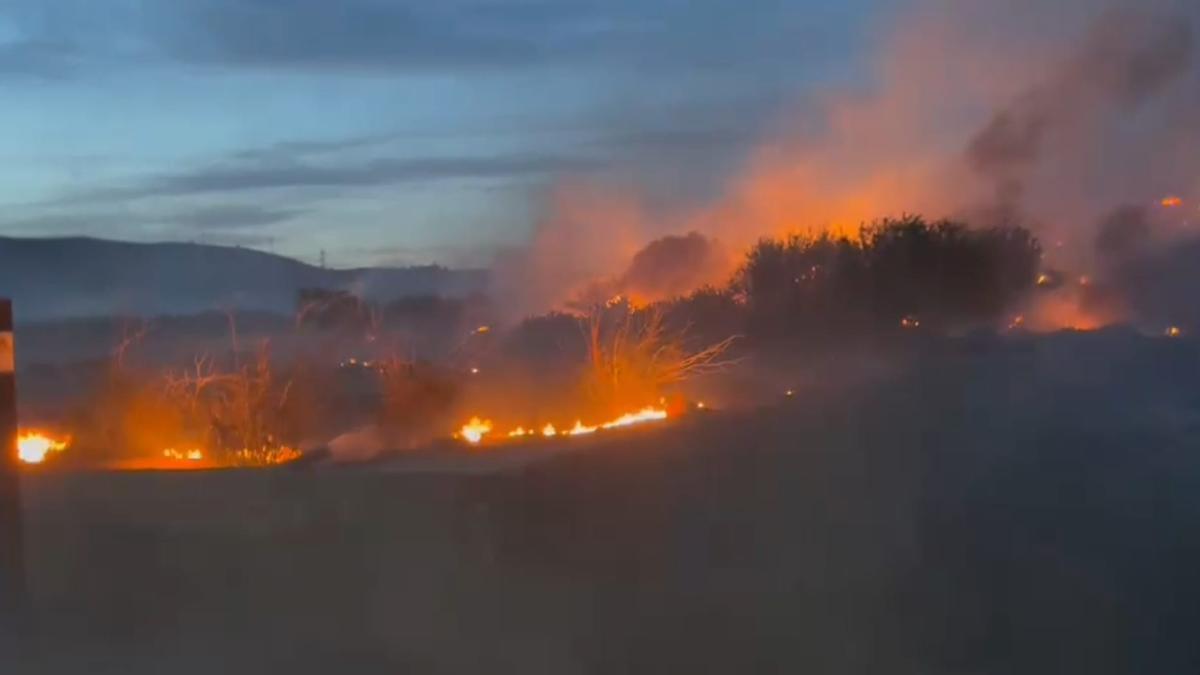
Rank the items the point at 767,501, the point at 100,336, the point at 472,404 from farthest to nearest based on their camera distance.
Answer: the point at 100,336
the point at 472,404
the point at 767,501

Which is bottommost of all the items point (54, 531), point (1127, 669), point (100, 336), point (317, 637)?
point (1127, 669)

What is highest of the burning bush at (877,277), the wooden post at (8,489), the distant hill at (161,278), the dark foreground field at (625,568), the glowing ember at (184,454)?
the distant hill at (161,278)

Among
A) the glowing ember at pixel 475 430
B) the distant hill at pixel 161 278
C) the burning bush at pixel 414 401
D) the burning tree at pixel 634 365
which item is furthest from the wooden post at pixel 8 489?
the distant hill at pixel 161 278

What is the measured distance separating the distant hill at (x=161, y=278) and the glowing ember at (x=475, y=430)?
133 ft

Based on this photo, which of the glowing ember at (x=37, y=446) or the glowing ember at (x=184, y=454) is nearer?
the glowing ember at (x=37, y=446)

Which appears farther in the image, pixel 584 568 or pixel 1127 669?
pixel 584 568

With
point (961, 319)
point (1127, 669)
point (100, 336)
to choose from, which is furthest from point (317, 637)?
point (100, 336)

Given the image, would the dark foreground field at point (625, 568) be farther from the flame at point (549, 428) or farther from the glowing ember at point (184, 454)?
the glowing ember at point (184, 454)

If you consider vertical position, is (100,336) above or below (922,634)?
above

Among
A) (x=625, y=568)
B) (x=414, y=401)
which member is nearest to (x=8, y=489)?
(x=625, y=568)

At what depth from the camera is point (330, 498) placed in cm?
1152

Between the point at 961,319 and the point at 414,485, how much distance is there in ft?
122

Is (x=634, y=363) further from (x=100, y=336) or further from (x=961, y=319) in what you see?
(x=100, y=336)

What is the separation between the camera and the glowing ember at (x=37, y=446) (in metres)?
16.6
